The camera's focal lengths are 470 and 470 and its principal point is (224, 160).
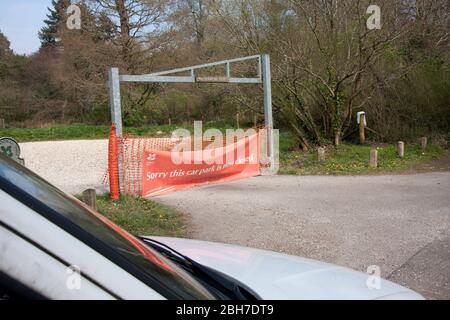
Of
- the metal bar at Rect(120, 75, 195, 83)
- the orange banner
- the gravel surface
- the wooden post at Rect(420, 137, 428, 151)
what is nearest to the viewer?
the metal bar at Rect(120, 75, 195, 83)

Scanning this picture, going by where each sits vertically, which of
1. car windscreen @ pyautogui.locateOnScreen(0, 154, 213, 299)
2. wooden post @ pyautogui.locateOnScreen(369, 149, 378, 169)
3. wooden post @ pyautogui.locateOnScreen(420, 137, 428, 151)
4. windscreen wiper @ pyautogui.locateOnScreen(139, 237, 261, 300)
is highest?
car windscreen @ pyautogui.locateOnScreen(0, 154, 213, 299)

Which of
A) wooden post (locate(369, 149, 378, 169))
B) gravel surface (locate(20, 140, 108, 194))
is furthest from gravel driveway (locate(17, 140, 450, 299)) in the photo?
wooden post (locate(369, 149, 378, 169))

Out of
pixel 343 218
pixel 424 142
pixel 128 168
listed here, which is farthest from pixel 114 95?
pixel 424 142

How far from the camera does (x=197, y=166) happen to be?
1087 centimetres

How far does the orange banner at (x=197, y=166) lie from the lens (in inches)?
385

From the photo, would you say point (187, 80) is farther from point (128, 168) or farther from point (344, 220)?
point (344, 220)

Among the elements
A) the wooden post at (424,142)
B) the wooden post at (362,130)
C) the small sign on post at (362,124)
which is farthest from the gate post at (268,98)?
the wooden post at (362,130)

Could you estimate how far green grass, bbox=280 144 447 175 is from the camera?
499 inches

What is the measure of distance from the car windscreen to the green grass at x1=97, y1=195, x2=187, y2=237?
484 cm

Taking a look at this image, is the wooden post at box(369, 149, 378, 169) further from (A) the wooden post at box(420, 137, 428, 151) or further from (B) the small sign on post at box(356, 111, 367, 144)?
(B) the small sign on post at box(356, 111, 367, 144)

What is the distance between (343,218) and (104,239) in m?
6.40

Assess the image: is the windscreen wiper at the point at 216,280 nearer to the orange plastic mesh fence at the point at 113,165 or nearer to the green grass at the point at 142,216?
the green grass at the point at 142,216

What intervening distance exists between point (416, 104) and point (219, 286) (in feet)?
59.4

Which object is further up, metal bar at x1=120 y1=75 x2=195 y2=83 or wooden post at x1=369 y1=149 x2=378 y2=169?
metal bar at x1=120 y1=75 x2=195 y2=83
